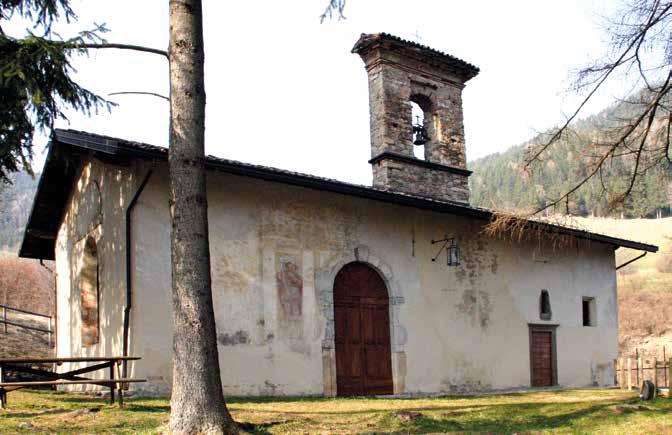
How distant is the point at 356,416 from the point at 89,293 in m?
7.14

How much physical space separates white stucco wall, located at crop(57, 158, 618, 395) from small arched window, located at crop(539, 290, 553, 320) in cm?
16

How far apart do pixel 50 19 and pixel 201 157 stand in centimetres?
518

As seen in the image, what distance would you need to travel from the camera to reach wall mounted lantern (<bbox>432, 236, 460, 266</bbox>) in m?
13.8

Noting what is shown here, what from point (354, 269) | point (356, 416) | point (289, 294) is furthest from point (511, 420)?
point (354, 269)

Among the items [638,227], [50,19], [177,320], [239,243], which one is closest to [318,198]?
[239,243]

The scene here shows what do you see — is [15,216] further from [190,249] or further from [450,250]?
[190,249]

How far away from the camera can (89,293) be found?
13523mm

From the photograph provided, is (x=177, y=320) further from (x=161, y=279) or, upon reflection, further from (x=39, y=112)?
(x=39, y=112)

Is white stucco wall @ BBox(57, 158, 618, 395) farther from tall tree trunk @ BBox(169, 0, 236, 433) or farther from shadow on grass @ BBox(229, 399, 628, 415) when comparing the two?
tall tree trunk @ BBox(169, 0, 236, 433)

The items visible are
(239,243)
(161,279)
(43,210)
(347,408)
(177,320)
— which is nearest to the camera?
(177,320)

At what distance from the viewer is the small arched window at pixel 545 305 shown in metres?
16.1

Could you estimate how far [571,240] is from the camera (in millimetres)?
16328

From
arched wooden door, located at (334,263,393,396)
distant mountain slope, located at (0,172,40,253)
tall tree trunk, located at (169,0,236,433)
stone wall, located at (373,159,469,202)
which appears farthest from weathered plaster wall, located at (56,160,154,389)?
distant mountain slope, located at (0,172,40,253)

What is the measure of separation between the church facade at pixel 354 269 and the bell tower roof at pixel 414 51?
0.15 feet
